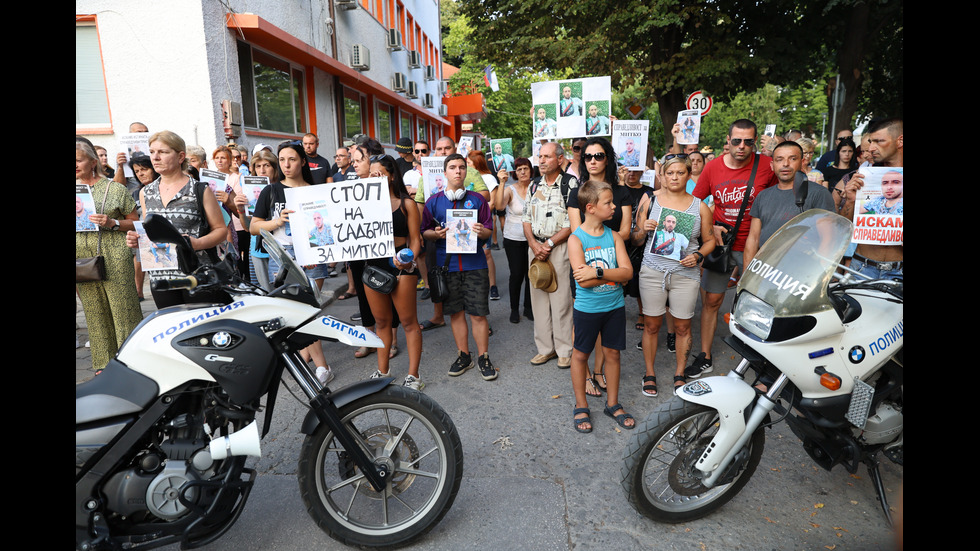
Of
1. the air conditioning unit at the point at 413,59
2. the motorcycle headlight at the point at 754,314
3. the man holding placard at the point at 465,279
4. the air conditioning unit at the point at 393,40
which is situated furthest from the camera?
the air conditioning unit at the point at 413,59

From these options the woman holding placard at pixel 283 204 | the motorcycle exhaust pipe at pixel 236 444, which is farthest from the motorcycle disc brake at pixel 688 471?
the woman holding placard at pixel 283 204

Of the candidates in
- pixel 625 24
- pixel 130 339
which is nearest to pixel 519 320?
pixel 130 339

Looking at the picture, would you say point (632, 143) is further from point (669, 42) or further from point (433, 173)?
point (669, 42)

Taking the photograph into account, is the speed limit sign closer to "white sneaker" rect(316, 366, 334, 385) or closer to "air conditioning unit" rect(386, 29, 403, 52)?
"white sneaker" rect(316, 366, 334, 385)

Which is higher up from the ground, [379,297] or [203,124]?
[203,124]

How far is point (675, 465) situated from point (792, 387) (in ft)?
2.13

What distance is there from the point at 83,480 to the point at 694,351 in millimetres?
4694

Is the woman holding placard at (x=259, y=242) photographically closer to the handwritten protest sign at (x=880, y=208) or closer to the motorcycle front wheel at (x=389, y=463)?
the motorcycle front wheel at (x=389, y=463)

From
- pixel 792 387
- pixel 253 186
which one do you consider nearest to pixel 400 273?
pixel 253 186

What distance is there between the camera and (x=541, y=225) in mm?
4840

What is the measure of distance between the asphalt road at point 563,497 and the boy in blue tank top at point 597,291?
29 centimetres

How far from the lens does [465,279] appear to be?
4641 millimetres

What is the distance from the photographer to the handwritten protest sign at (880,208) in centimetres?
319
